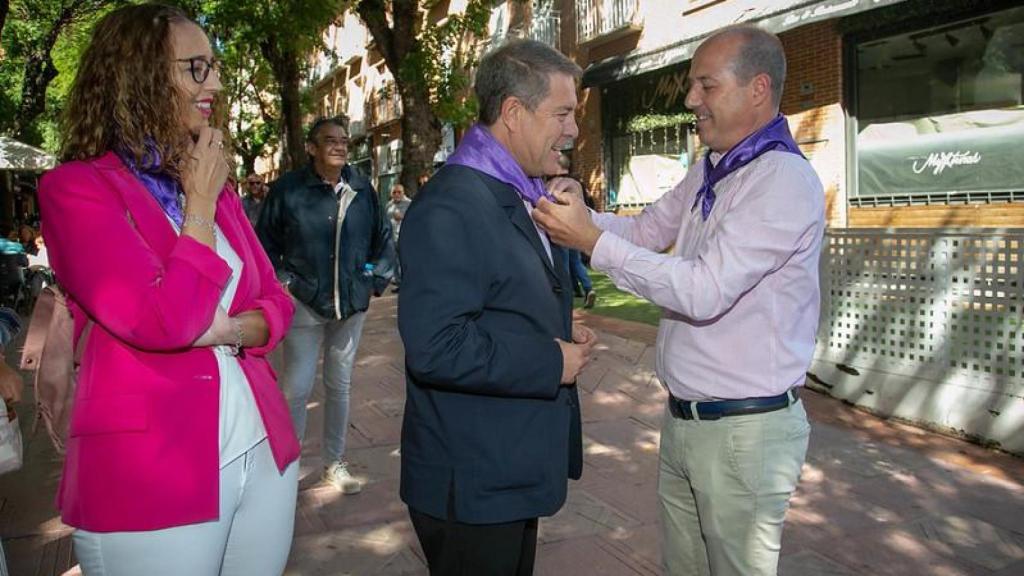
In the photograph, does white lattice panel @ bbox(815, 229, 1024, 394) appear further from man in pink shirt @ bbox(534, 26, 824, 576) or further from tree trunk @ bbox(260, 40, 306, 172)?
tree trunk @ bbox(260, 40, 306, 172)

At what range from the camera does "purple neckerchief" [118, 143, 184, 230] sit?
1774 mm

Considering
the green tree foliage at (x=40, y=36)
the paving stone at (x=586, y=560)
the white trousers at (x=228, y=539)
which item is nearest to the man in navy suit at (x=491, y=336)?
the white trousers at (x=228, y=539)

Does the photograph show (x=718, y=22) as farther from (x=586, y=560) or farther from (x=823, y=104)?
(x=586, y=560)

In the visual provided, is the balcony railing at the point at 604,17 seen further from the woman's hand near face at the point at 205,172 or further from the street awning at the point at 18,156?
the woman's hand near face at the point at 205,172

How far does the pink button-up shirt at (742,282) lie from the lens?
2.11 m

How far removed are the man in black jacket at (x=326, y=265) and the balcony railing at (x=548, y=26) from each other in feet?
52.5

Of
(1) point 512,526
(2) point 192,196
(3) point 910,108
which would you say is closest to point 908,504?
(1) point 512,526

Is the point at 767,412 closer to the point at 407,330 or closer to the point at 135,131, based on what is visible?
the point at 407,330

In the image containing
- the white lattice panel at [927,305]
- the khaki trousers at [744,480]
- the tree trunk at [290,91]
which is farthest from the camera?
the tree trunk at [290,91]

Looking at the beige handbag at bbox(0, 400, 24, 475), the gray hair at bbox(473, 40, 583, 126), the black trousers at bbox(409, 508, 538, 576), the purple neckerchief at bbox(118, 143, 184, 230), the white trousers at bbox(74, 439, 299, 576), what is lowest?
the black trousers at bbox(409, 508, 538, 576)

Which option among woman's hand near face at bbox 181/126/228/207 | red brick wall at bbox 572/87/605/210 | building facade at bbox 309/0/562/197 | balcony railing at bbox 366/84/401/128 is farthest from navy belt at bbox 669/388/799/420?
balcony railing at bbox 366/84/401/128

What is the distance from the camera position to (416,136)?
11914mm

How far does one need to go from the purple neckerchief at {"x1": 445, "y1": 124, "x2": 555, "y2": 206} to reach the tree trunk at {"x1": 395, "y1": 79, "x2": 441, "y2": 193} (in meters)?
9.87

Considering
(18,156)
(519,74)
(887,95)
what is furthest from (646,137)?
(519,74)
